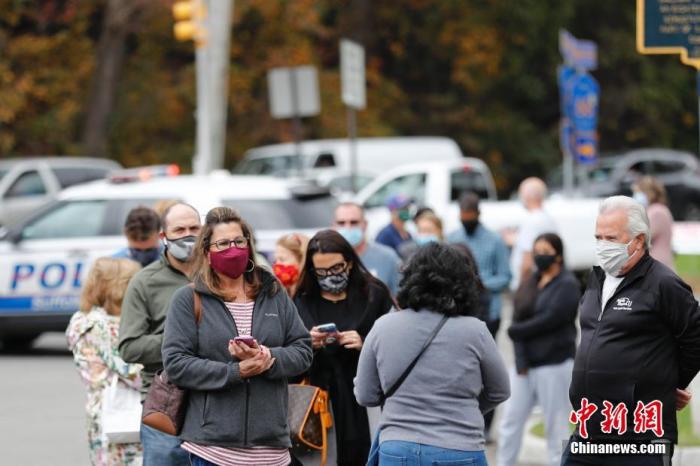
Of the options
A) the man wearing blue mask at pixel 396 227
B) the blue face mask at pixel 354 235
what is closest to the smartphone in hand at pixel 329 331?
the blue face mask at pixel 354 235

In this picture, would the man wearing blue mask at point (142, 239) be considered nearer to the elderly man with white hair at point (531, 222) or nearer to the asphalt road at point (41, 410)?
the asphalt road at point (41, 410)

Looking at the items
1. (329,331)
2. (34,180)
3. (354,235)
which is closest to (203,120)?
(34,180)

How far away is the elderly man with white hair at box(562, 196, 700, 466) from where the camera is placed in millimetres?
6258

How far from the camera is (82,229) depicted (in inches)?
637

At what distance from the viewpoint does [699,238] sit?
19812mm

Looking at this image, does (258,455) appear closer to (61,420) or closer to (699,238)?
(61,420)

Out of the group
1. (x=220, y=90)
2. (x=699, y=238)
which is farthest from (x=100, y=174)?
(x=699, y=238)

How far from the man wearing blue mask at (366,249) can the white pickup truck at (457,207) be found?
11.4 m

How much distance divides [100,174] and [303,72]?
838 cm

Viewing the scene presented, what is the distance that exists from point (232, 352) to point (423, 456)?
0.85 m

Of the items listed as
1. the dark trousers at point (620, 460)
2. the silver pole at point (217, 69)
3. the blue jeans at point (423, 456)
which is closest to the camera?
the blue jeans at point (423, 456)

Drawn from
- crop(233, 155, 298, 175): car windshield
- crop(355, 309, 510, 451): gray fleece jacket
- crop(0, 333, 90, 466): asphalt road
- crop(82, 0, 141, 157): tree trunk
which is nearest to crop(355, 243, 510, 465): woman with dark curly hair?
crop(355, 309, 510, 451): gray fleece jacket

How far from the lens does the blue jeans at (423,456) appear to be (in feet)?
19.6

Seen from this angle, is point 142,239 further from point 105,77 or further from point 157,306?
point 105,77
